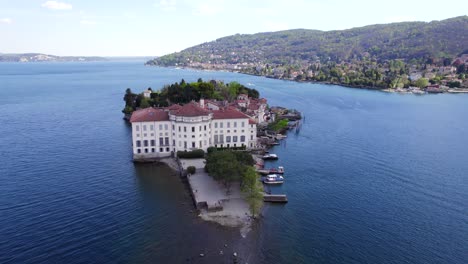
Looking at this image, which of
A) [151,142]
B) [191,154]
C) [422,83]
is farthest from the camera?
[422,83]

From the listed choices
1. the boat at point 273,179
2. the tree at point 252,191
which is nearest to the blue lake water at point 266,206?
the boat at point 273,179

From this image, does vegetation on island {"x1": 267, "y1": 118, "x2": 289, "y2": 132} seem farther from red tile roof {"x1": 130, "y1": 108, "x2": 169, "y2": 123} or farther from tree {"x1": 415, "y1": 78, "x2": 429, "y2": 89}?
tree {"x1": 415, "y1": 78, "x2": 429, "y2": 89}

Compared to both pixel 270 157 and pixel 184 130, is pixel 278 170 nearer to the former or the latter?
pixel 270 157

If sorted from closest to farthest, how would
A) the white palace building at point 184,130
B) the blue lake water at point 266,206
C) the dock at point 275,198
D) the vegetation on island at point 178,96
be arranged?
the blue lake water at point 266,206 < the dock at point 275,198 < the white palace building at point 184,130 < the vegetation on island at point 178,96

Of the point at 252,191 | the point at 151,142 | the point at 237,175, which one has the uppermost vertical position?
the point at 151,142

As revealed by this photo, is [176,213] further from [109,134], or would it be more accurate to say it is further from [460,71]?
[460,71]

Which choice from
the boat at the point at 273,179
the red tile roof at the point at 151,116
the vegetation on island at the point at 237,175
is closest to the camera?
the vegetation on island at the point at 237,175

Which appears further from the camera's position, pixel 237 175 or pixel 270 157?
pixel 270 157

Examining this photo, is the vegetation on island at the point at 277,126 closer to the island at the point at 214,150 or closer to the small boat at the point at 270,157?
the island at the point at 214,150

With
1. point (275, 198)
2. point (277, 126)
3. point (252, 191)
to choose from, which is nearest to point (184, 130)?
point (275, 198)
